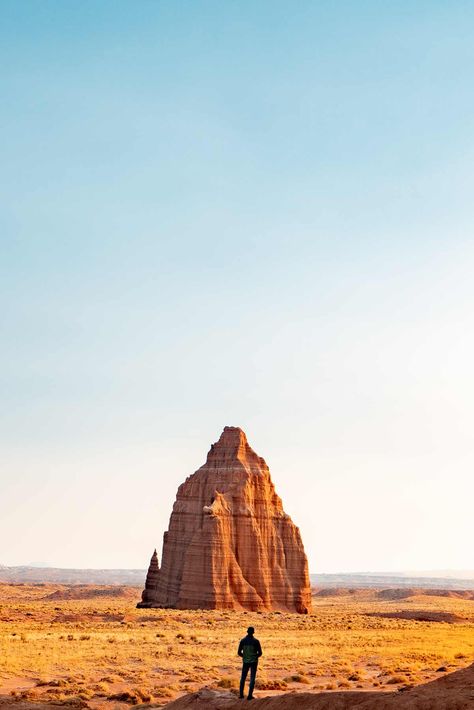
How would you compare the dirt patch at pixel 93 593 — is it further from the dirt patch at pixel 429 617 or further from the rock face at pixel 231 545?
the dirt patch at pixel 429 617

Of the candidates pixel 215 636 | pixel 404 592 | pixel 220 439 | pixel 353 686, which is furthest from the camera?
pixel 404 592

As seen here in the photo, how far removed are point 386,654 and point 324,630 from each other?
16.4 meters

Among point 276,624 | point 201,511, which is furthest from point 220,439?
point 276,624

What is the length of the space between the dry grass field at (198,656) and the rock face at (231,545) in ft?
22.2

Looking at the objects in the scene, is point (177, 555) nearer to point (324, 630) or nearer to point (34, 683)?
point (324, 630)

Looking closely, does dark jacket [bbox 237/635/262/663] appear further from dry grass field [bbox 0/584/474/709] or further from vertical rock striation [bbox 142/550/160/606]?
vertical rock striation [bbox 142/550/160/606]

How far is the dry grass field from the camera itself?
101 ft

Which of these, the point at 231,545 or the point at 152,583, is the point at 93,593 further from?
the point at 231,545

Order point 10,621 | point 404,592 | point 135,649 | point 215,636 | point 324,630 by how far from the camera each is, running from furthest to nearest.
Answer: point 404,592 → point 10,621 → point 324,630 → point 215,636 → point 135,649

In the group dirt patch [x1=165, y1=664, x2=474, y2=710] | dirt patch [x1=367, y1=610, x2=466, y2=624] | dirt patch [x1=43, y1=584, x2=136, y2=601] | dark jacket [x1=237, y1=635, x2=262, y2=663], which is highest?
dark jacket [x1=237, y1=635, x2=262, y2=663]

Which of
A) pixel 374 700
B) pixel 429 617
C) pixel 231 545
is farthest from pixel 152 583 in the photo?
pixel 374 700

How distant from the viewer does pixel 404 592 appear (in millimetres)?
172875

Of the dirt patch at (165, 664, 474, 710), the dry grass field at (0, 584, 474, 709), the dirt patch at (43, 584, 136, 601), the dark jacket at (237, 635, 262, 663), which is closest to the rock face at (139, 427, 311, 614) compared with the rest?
the dry grass field at (0, 584, 474, 709)

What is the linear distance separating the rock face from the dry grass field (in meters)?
6.76
